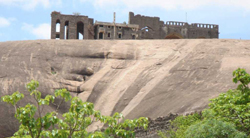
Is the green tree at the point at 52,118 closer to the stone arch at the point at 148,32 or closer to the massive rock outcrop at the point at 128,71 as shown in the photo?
the massive rock outcrop at the point at 128,71

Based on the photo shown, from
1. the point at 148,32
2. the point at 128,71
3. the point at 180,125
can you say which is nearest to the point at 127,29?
the point at 148,32

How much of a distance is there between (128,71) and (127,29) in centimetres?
3625

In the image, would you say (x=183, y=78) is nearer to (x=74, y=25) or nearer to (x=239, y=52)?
(x=239, y=52)

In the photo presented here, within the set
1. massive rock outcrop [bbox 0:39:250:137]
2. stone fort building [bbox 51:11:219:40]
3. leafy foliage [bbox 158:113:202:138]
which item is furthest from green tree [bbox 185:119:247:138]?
stone fort building [bbox 51:11:219:40]

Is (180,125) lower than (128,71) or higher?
lower

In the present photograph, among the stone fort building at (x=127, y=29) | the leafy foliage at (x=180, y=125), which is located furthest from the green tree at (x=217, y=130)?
the stone fort building at (x=127, y=29)

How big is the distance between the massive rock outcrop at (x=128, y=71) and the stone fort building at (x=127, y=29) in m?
31.3

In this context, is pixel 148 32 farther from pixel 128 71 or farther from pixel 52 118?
pixel 52 118

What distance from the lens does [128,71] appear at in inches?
886

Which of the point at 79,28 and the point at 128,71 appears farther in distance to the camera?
the point at 79,28

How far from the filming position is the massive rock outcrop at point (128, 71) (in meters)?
18.7

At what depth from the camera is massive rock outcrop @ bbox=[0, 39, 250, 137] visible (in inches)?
738

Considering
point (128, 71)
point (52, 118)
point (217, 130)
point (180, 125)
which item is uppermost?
point (128, 71)

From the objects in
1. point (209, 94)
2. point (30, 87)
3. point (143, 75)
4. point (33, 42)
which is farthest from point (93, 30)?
point (30, 87)
